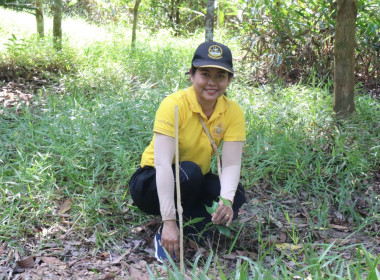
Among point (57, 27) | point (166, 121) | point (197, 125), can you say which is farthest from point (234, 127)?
point (57, 27)

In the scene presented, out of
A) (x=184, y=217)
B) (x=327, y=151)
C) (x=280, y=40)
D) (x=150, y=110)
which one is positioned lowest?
(x=184, y=217)

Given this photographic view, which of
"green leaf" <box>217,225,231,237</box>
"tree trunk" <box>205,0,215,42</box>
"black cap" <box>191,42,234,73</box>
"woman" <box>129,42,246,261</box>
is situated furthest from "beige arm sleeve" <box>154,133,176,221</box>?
"tree trunk" <box>205,0,215,42</box>

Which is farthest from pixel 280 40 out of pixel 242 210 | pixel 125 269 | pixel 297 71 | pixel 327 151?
pixel 125 269

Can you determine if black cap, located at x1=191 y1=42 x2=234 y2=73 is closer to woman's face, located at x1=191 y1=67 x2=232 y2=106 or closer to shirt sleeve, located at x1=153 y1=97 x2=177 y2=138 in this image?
woman's face, located at x1=191 y1=67 x2=232 y2=106

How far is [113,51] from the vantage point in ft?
17.4

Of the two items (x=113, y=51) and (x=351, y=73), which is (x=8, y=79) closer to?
(x=113, y=51)

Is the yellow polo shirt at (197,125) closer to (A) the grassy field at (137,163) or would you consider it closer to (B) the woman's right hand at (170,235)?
(B) the woman's right hand at (170,235)

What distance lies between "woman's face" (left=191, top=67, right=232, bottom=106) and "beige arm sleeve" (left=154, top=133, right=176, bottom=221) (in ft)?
0.91

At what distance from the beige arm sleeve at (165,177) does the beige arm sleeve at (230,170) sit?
10.2 inches

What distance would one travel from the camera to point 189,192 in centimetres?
221

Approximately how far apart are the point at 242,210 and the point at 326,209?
1.64 ft

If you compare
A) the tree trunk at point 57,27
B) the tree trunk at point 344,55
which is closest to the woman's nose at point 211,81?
the tree trunk at point 344,55

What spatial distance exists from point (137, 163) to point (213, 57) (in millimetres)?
1248

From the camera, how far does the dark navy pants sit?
2168 mm
